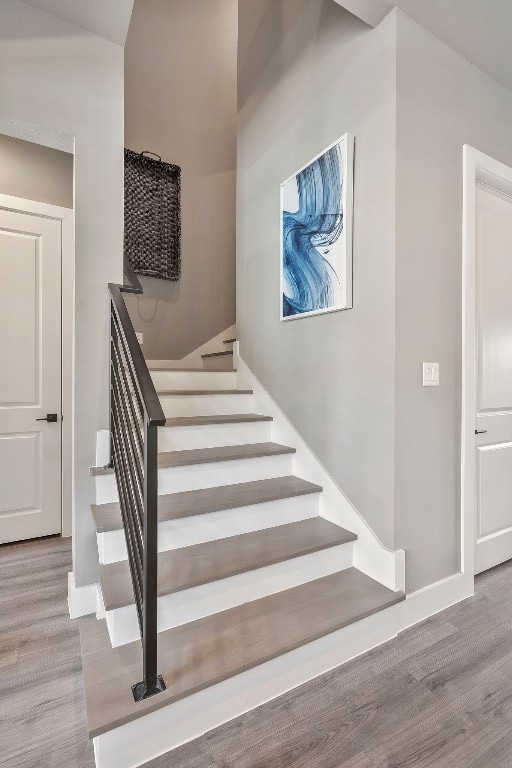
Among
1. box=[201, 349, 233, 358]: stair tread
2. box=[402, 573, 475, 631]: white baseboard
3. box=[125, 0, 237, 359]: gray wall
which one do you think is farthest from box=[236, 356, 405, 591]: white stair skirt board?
box=[125, 0, 237, 359]: gray wall

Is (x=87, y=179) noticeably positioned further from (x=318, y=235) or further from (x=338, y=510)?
(x=338, y=510)

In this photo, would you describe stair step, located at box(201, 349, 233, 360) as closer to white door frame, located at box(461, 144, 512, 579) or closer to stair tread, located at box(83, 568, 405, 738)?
white door frame, located at box(461, 144, 512, 579)

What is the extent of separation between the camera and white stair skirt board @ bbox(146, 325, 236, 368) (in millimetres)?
3738

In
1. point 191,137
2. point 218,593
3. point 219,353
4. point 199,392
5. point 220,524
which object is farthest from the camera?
point 191,137

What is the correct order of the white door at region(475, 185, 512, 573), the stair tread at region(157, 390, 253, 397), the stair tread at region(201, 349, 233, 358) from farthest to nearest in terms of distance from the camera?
the stair tread at region(201, 349, 233, 358) < the stair tread at region(157, 390, 253, 397) < the white door at region(475, 185, 512, 573)

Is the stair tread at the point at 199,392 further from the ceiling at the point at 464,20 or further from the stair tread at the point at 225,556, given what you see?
the ceiling at the point at 464,20

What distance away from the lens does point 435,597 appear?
1.97 metres

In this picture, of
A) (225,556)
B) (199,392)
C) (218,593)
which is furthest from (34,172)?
(218,593)

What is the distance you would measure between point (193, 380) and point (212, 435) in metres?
0.69

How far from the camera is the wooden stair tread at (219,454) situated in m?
2.05

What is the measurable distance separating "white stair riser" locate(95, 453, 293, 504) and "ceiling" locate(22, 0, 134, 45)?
2163 millimetres

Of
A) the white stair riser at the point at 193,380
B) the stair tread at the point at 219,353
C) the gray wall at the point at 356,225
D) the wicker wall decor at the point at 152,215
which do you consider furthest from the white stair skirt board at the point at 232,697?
the wicker wall decor at the point at 152,215

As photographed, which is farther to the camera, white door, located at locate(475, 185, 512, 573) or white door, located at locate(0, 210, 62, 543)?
white door, located at locate(0, 210, 62, 543)

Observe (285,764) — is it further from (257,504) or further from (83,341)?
(83,341)
